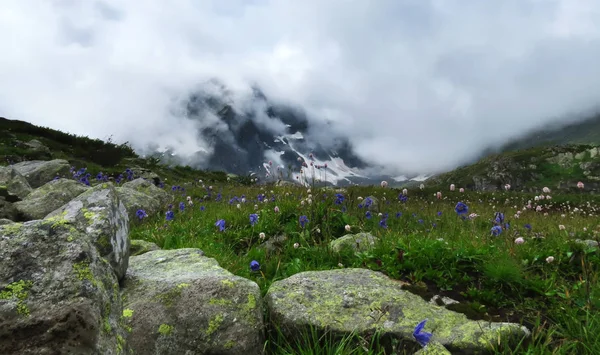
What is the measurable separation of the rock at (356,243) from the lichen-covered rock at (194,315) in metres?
2.67

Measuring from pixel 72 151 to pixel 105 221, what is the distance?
2668 centimetres

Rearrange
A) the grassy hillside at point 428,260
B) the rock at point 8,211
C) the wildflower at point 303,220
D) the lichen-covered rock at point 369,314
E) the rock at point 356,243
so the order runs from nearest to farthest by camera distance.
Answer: the lichen-covered rock at point 369,314 < the grassy hillside at point 428,260 < the rock at point 356,243 < the wildflower at point 303,220 < the rock at point 8,211

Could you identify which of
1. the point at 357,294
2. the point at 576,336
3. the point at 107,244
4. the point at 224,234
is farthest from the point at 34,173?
the point at 576,336

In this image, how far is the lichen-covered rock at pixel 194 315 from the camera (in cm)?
320

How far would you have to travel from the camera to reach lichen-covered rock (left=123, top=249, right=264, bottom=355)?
320 cm

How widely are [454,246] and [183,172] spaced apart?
25.9 meters

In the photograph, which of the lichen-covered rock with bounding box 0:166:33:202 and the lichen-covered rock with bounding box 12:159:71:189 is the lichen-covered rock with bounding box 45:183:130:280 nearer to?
the lichen-covered rock with bounding box 0:166:33:202

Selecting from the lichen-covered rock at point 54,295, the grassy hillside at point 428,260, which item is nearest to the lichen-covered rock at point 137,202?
the grassy hillside at point 428,260

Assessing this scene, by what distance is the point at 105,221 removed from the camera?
366 centimetres

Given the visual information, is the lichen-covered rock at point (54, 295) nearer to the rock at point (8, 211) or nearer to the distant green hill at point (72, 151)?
the rock at point (8, 211)

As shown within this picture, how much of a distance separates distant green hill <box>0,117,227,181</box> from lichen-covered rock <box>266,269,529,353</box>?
19073mm

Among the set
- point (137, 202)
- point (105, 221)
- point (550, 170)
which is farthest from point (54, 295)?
point (550, 170)

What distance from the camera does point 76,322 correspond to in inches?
73.9

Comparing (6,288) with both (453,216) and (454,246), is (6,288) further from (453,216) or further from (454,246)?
(453,216)
